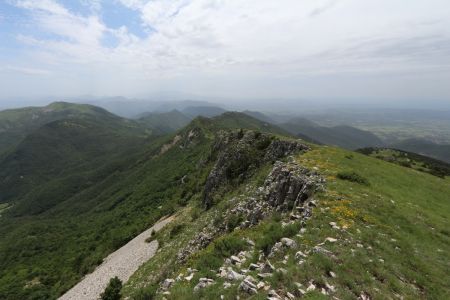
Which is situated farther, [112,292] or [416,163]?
[416,163]

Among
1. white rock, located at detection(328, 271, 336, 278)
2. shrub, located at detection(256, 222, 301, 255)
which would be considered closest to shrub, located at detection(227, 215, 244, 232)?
shrub, located at detection(256, 222, 301, 255)

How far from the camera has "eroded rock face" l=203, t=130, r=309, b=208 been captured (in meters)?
37.8

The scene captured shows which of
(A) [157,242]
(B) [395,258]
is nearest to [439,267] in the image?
(B) [395,258]

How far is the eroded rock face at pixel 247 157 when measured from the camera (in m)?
37.8

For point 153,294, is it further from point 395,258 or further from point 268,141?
point 268,141

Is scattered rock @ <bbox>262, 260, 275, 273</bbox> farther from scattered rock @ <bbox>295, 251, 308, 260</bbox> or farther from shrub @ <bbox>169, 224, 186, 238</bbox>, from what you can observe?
shrub @ <bbox>169, 224, 186, 238</bbox>

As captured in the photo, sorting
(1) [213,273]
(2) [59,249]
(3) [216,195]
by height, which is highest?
(1) [213,273]

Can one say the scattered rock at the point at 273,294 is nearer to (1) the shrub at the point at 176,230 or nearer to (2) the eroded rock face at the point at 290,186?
(2) the eroded rock face at the point at 290,186

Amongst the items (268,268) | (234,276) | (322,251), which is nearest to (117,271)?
(234,276)

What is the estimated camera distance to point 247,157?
41625mm

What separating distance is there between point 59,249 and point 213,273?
101m

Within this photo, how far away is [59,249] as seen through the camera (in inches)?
3777

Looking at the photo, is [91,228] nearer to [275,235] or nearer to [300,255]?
[275,235]

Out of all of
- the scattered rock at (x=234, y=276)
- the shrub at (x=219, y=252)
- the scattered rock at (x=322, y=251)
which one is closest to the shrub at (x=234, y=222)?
the shrub at (x=219, y=252)
